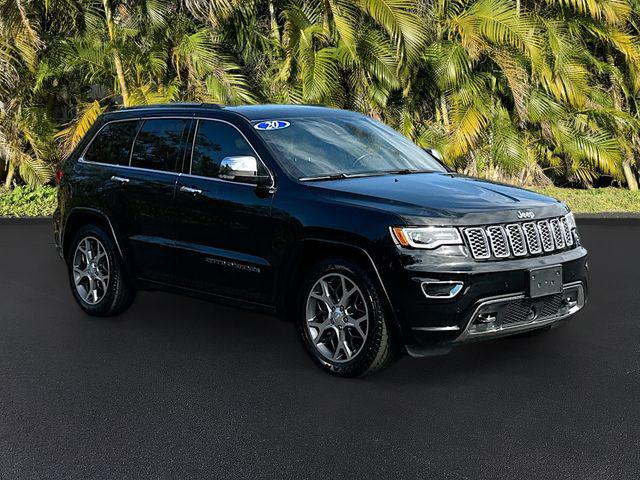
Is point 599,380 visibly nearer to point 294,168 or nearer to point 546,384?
point 546,384

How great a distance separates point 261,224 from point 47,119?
13.3 m

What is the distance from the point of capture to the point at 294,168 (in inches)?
263

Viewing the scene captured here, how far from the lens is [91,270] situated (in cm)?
822

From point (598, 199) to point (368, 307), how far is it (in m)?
14.3

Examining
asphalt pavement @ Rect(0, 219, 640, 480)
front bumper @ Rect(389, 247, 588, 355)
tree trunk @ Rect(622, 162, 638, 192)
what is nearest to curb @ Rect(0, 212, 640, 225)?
tree trunk @ Rect(622, 162, 638, 192)

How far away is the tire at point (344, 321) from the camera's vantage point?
5961 mm

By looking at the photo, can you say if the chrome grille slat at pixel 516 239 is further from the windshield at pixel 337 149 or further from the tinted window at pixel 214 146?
the tinted window at pixel 214 146

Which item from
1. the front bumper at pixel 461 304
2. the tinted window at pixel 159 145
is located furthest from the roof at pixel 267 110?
the front bumper at pixel 461 304

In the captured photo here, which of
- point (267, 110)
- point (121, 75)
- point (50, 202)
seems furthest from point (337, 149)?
point (50, 202)

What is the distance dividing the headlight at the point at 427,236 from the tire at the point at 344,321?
378 millimetres

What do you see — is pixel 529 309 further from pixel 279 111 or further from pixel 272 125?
pixel 279 111

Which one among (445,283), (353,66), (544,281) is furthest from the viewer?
(353,66)

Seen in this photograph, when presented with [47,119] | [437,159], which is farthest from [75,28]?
[437,159]

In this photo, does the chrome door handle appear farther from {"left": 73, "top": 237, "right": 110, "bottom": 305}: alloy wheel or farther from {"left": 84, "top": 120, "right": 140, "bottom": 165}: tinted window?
{"left": 73, "top": 237, "right": 110, "bottom": 305}: alloy wheel
